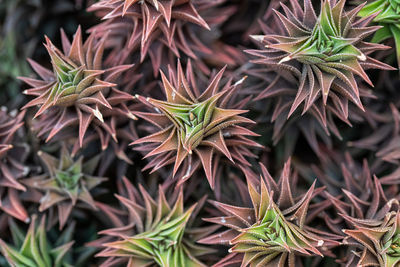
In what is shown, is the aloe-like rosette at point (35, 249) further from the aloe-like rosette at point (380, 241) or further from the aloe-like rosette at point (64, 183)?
the aloe-like rosette at point (380, 241)

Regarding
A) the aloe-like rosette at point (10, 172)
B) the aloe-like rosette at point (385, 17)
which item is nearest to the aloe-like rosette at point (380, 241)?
the aloe-like rosette at point (385, 17)

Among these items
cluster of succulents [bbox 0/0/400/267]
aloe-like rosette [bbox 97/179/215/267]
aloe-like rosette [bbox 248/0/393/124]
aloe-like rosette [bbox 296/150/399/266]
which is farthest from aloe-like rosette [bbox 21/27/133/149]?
aloe-like rosette [bbox 296/150/399/266]

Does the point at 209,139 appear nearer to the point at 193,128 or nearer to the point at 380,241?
the point at 193,128

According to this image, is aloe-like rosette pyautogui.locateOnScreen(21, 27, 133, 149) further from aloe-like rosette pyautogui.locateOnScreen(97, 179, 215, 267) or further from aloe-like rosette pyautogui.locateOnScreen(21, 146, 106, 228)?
aloe-like rosette pyautogui.locateOnScreen(97, 179, 215, 267)

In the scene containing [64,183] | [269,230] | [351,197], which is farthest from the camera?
[64,183]

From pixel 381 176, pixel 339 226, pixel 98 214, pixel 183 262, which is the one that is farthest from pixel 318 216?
pixel 98 214

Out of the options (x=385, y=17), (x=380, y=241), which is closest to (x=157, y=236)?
(x=380, y=241)
